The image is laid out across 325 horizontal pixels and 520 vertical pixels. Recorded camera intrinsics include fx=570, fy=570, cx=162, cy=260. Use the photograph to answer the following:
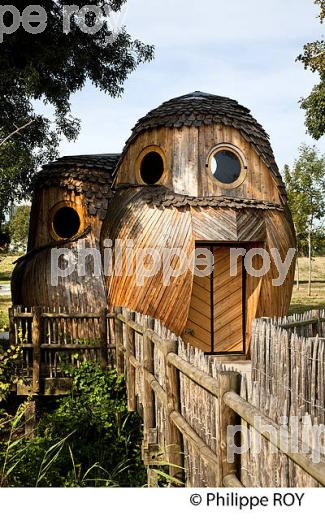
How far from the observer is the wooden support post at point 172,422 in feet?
16.9

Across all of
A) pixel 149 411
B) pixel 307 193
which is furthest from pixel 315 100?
pixel 149 411

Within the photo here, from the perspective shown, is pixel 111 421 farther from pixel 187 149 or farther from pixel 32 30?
pixel 32 30

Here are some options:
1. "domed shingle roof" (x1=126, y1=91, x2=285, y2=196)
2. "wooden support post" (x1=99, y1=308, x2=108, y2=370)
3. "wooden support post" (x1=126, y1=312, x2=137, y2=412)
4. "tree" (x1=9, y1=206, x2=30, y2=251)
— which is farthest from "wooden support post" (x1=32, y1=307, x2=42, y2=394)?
"tree" (x1=9, y1=206, x2=30, y2=251)

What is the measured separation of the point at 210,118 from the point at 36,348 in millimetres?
5346

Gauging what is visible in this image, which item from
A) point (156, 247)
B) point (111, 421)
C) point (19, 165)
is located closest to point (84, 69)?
point (19, 165)

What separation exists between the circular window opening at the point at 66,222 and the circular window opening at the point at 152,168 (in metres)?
2.03

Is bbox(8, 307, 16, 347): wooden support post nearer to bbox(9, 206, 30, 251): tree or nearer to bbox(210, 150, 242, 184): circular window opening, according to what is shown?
bbox(210, 150, 242, 184): circular window opening

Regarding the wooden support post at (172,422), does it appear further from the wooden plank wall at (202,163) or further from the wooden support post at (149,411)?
the wooden plank wall at (202,163)

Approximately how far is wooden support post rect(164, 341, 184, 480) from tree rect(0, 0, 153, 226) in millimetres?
7834

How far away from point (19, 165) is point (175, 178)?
12.2 ft

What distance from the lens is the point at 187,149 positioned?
10883 mm

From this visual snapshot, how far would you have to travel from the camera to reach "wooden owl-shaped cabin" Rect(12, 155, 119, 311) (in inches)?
458

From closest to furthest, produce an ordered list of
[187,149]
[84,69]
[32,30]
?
[187,149] → [32,30] → [84,69]

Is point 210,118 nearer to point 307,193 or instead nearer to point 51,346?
point 51,346
